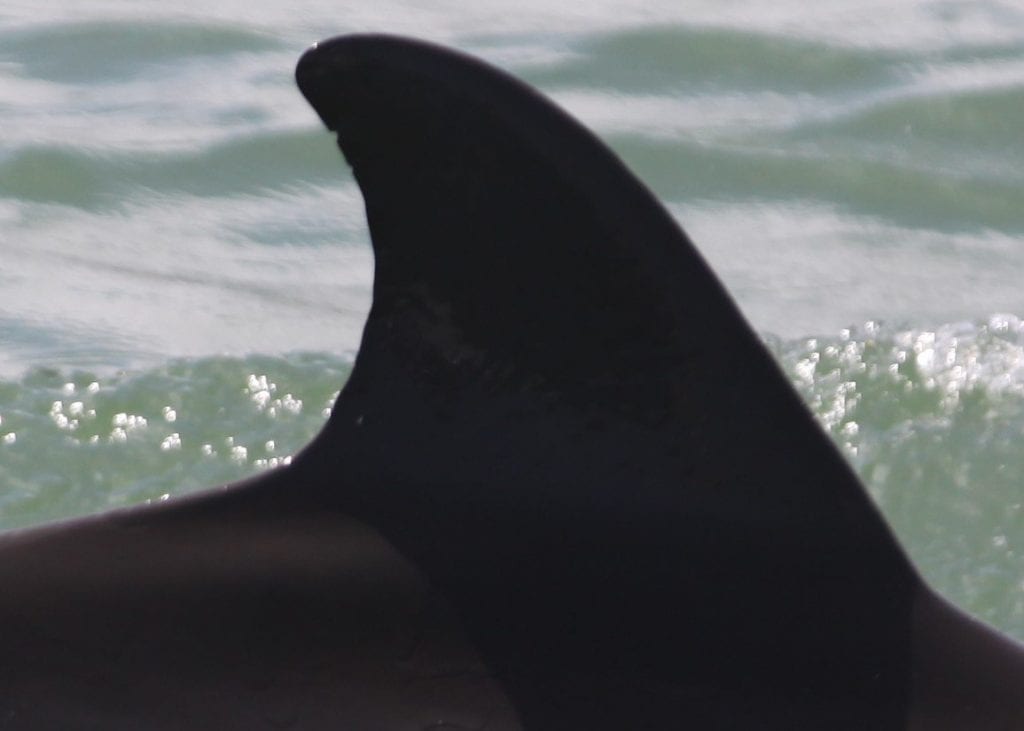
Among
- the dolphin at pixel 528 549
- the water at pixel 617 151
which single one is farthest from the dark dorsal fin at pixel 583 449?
the water at pixel 617 151

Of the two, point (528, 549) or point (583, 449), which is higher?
point (583, 449)

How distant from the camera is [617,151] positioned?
884 centimetres

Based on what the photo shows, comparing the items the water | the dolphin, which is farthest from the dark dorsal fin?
the water

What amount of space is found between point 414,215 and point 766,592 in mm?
640

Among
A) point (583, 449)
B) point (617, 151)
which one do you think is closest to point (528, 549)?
point (583, 449)

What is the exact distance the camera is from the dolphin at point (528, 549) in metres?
2.36

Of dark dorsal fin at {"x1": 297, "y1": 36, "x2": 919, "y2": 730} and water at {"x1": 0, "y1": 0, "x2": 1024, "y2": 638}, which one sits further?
water at {"x1": 0, "y1": 0, "x2": 1024, "y2": 638}

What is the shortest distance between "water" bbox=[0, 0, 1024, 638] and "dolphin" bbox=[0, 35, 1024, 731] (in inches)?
96.7

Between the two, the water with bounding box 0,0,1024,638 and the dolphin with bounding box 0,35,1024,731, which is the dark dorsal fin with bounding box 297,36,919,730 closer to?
the dolphin with bounding box 0,35,1024,731

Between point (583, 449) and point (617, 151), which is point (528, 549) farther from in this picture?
point (617, 151)

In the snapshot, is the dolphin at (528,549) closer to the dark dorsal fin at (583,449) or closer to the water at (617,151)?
the dark dorsal fin at (583,449)

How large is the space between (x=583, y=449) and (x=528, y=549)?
147mm

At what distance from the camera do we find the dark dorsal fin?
237cm

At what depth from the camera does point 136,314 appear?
6.86 m
